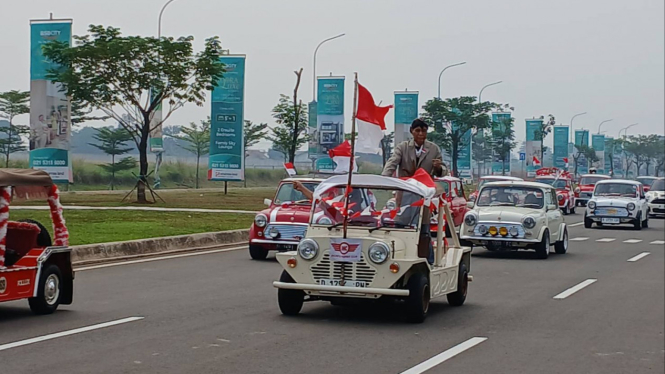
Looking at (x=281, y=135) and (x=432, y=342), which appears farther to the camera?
(x=281, y=135)

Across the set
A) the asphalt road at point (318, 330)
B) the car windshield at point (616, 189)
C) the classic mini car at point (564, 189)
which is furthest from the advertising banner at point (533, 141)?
the asphalt road at point (318, 330)

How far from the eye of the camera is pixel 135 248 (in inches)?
797

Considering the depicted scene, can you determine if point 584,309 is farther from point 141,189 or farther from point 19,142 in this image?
point 19,142

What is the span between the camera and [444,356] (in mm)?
9617

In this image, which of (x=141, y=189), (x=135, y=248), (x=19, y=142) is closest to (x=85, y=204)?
(x=141, y=189)

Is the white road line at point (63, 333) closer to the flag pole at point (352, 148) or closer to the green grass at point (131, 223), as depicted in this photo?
the flag pole at point (352, 148)

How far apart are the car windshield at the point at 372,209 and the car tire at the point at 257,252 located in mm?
7965

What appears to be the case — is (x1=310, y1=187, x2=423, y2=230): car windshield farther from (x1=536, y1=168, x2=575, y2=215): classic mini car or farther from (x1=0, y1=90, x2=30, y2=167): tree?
(x1=0, y1=90, x2=30, y2=167): tree

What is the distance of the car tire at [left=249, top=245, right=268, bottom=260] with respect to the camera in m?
20.2

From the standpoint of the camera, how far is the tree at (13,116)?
193ft

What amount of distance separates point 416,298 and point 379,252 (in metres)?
0.66

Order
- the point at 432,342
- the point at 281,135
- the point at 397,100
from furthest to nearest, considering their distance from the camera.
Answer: the point at 397,100
the point at 281,135
the point at 432,342

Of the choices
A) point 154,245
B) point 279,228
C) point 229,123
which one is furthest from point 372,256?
point 229,123

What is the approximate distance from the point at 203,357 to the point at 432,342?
2.51 metres
